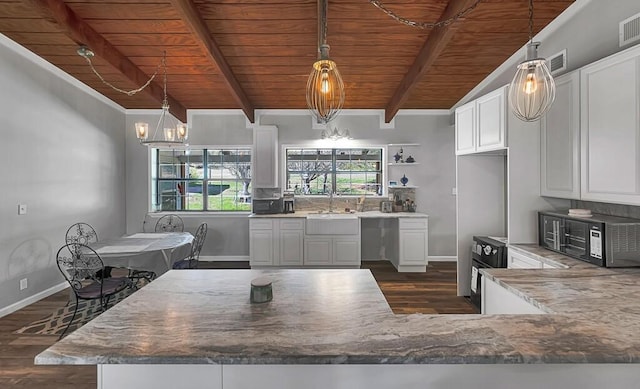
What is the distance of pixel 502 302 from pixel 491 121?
6.11ft

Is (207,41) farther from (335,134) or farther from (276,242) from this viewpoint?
(276,242)

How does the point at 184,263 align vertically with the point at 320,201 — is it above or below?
below

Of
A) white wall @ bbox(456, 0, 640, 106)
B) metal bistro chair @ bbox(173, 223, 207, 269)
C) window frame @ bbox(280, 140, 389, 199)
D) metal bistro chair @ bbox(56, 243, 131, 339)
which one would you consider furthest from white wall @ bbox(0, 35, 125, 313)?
white wall @ bbox(456, 0, 640, 106)

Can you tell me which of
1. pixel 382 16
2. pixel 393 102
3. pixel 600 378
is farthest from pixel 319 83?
pixel 393 102

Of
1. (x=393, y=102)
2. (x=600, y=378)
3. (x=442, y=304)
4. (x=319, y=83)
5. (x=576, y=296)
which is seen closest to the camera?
(x=600, y=378)

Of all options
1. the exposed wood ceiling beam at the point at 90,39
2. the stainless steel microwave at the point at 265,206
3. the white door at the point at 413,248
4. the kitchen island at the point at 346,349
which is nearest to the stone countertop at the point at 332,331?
the kitchen island at the point at 346,349

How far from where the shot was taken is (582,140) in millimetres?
2592

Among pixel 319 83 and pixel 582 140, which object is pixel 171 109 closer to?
pixel 319 83

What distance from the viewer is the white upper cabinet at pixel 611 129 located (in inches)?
85.9

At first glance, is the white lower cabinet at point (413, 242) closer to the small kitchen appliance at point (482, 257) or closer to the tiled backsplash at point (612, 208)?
the small kitchen appliance at point (482, 257)

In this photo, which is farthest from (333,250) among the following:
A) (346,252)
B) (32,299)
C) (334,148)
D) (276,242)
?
(32,299)

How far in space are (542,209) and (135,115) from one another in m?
6.00

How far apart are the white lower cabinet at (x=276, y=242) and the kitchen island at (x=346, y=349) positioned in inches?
146

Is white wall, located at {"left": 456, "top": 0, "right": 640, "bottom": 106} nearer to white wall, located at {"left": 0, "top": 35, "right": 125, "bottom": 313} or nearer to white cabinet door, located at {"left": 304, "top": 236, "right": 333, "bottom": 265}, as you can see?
white cabinet door, located at {"left": 304, "top": 236, "right": 333, "bottom": 265}
